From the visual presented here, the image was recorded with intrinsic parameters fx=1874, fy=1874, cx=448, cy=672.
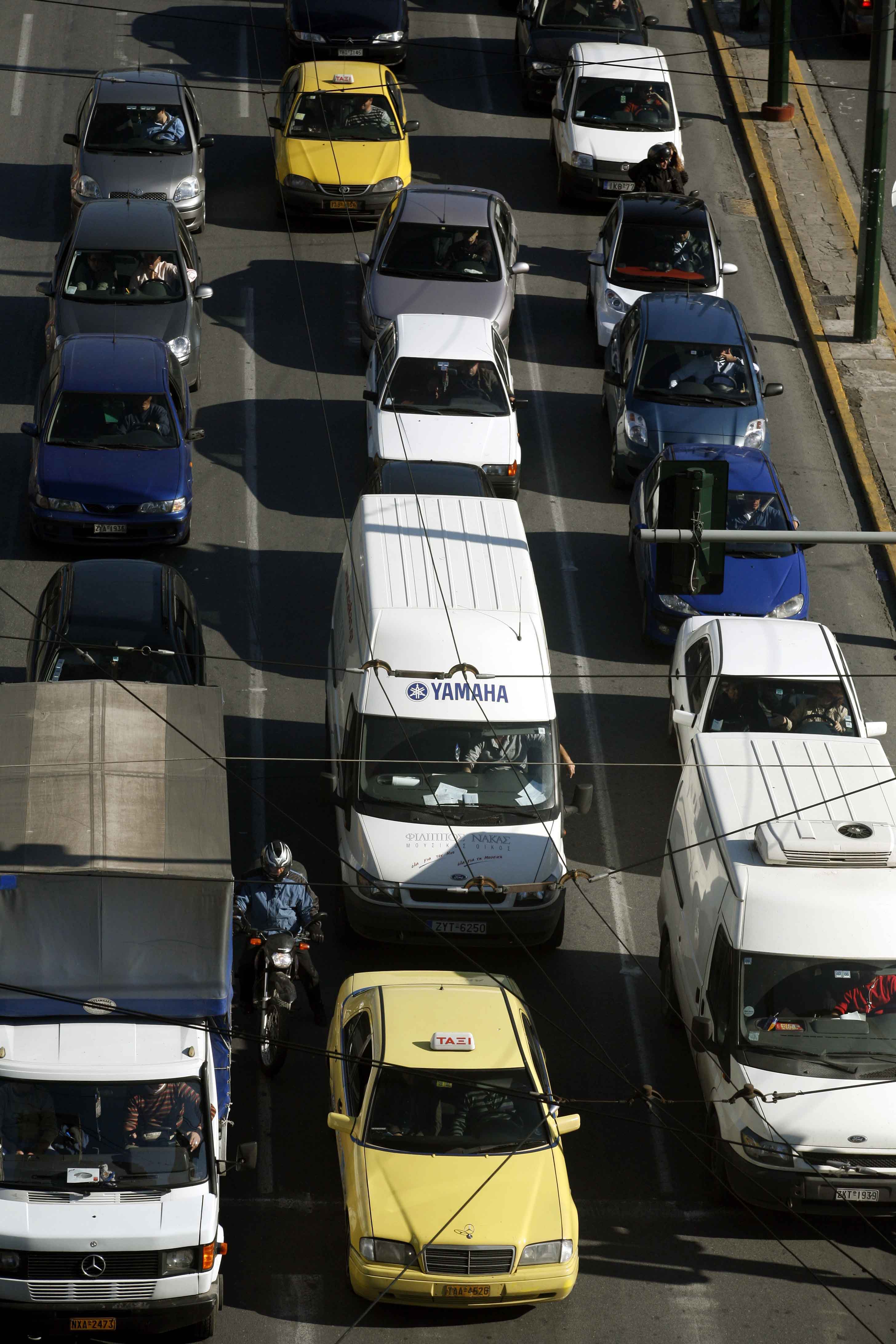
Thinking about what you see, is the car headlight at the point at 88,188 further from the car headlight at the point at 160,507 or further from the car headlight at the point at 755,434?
the car headlight at the point at 755,434

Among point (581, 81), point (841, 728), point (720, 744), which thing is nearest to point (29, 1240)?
point (720, 744)

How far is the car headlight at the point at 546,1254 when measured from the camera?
12.5 meters

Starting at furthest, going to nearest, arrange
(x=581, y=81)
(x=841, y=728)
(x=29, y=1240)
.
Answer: (x=581, y=81)
(x=841, y=728)
(x=29, y=1240)

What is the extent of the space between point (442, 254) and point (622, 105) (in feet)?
18.8

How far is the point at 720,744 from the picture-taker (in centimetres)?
1548

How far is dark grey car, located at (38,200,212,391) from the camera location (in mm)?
23875

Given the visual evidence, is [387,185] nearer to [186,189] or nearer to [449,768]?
[186,189]

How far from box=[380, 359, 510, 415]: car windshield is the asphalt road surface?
145 centimetres

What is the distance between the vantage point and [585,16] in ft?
106

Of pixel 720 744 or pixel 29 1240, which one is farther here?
pixel 720 744

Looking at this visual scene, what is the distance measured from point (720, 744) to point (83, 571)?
6608 mm

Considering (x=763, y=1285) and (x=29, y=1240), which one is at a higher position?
(x=29, y=1240)

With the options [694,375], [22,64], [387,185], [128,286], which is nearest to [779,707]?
[694,375]

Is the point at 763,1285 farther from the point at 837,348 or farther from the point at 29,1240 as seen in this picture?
the point at 837,348
